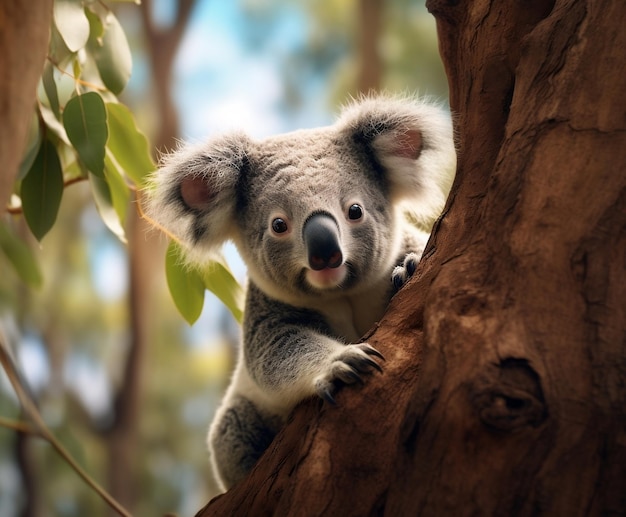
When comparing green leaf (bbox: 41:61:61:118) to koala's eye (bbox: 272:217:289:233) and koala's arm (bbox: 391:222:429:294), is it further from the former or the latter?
koala's arm (bbox: 391:222:429:294)

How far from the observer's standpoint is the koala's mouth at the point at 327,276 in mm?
2129

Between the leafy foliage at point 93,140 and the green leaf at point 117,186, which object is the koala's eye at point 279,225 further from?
the green leaf at point 117,186

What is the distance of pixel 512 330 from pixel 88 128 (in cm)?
146

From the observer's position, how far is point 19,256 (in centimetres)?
320

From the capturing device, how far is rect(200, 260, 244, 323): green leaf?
2.76 metres

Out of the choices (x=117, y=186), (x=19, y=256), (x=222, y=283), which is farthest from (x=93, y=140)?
(x=19, y=256)

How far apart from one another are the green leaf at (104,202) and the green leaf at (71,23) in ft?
1.58

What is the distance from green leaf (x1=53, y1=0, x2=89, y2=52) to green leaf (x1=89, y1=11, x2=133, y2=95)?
252 millimetres

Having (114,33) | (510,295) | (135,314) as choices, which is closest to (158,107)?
(135,314)

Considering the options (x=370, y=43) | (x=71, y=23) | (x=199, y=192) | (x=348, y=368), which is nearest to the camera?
(x=348, y=368)

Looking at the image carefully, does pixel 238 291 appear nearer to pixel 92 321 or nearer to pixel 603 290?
pixel 603 290

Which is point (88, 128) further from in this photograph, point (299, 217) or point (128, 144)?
point (299, 217)

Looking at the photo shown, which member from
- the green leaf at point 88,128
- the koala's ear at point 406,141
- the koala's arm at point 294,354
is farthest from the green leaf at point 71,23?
the koala's arm at point 294,354

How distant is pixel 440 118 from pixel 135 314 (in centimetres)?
601
